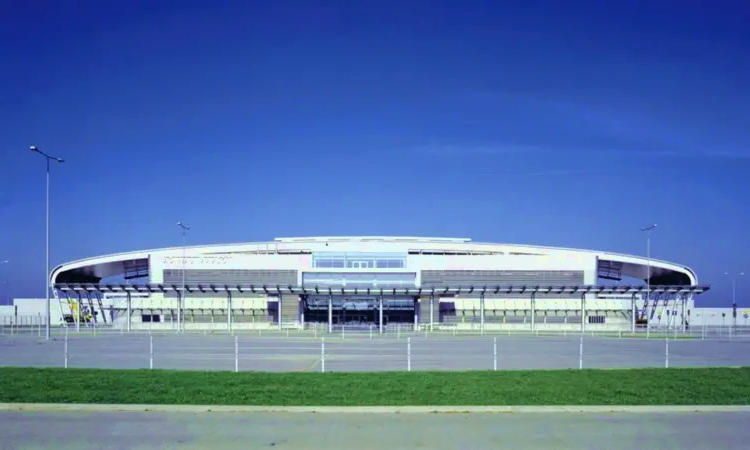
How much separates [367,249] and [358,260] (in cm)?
494

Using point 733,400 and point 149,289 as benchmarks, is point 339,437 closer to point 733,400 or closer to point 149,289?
point 733,400

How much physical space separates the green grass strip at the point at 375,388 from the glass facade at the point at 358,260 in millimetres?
60980

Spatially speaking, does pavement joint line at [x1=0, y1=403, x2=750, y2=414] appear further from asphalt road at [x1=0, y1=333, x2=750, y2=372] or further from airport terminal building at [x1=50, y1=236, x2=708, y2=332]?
airport terminal building at [x1=50, y1=236, x2=708, y2=332]

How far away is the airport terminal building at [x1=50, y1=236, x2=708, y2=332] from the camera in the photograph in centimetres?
6650

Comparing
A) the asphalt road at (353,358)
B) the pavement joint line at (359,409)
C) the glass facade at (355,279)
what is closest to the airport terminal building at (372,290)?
the glass facade at (355,279)

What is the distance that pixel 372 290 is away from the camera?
2483 inches

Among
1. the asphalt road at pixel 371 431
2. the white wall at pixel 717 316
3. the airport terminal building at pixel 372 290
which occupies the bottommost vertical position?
the white wall at pixel 717 316

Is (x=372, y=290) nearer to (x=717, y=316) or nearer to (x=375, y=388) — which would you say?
(x=375, y=388)

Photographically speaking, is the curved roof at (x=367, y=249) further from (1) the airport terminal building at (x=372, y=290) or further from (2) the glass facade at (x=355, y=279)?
(2) the glass facade at (x=355, y=279)

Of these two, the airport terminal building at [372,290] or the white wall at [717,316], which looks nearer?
the airport terminal building at [372,290]

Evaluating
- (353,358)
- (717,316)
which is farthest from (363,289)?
(717,316)

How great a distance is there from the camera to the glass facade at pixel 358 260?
80312mm

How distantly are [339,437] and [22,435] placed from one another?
4.90 meters

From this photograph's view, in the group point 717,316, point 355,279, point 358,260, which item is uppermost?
point 358,260
